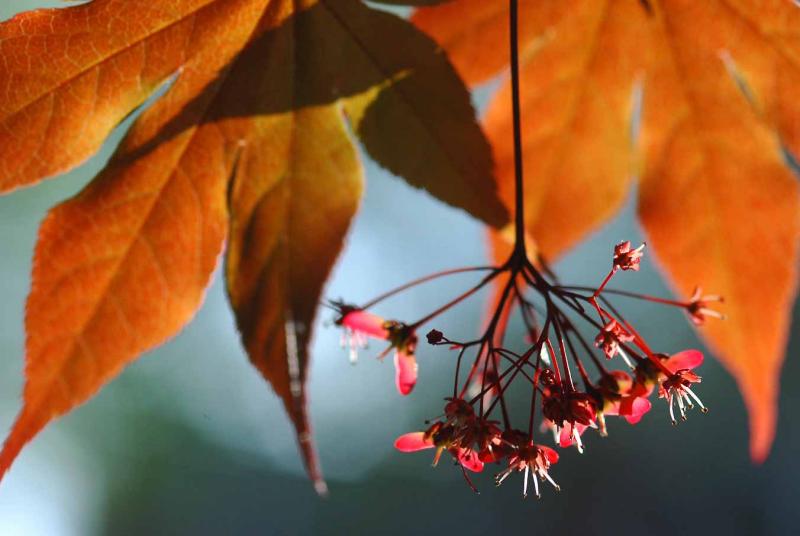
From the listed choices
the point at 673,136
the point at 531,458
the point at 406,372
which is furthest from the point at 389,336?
the point at 673,136

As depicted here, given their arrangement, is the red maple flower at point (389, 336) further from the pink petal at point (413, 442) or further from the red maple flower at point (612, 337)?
the red maple flower at point (612, 337)

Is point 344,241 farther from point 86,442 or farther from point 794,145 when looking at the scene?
point 86,442

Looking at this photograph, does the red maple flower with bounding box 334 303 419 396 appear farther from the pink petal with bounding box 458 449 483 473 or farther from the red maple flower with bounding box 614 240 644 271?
the red maple flower with bounding box 614 240 644 271

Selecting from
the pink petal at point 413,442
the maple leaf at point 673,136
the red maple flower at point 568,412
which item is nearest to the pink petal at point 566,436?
the red maple flower at point 568,412

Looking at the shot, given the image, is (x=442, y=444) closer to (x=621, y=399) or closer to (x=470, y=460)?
(x=470, y=460)

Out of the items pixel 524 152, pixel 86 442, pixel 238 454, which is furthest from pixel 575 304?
pixel 238 454

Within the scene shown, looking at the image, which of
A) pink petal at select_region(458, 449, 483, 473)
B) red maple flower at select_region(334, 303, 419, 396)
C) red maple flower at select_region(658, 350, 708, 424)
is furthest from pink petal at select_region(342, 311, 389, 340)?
red maple flower at select_region(658, 350, 708, 424)
